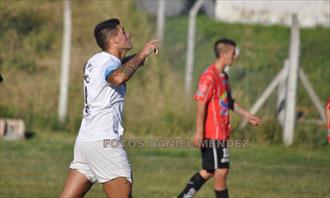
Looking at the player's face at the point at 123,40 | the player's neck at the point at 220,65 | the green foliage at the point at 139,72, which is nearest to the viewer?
the player's face at the point at 123,40

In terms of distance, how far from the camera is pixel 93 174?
341 inches

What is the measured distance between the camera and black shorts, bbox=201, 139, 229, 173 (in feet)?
37.0

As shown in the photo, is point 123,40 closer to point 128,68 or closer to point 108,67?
point 108,67

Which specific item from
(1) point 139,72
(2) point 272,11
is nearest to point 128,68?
(1) point 139,72

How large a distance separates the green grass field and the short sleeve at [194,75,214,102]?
1913 millimetres

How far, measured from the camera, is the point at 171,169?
1566 centimetres

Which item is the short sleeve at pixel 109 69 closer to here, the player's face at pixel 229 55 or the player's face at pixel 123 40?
the player's face at pixel 123 40

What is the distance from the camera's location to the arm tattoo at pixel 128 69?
8195 millimetres

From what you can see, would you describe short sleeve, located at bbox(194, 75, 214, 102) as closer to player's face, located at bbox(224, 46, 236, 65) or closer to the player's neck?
the player's neck

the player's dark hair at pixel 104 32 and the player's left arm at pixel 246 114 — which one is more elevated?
the player's dark hair at pixel 104 32

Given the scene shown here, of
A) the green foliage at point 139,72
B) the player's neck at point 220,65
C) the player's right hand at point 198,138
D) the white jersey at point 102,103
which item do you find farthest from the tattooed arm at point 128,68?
the green foliage at point 139,72

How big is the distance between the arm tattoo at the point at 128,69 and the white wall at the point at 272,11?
51.0ft

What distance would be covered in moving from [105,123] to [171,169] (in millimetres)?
7197

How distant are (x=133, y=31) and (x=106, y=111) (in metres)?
14.2
